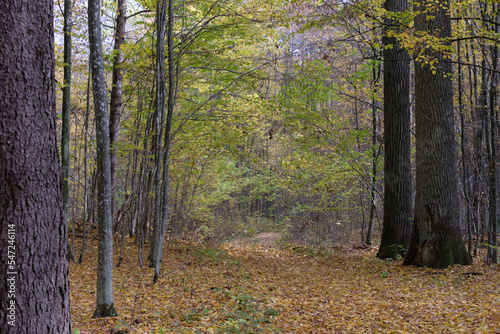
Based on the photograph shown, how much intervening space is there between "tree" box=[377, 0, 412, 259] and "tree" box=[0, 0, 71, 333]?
787 cm

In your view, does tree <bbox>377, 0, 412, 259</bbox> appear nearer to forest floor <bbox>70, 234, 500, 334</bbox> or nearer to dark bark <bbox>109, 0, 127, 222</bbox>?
forest floor <bbox>70, 234, 500, 334</bbox>

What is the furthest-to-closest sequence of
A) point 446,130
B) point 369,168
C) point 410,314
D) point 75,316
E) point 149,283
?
point 369,168 < point 446,130 < point 149,283 < point 410,314 < point 75,316

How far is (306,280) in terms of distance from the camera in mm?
7223

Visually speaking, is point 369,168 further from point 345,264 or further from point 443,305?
point 443,305

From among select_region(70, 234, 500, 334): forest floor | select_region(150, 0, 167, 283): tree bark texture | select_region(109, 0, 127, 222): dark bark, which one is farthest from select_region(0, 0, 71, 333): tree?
select_region(109, 0, 127, 222): dark bark

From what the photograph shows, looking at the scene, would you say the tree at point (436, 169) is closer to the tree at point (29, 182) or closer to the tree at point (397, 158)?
the tree at point (397, 158)

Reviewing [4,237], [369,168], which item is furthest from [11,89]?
[369,168]

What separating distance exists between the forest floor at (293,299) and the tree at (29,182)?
55.9 inches

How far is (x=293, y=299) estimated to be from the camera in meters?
5.61

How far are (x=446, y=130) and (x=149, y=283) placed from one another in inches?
263

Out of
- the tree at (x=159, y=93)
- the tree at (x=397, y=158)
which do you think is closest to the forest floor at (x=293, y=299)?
the tree at (x=397, y=158)

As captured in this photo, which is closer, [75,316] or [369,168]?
[75,316]

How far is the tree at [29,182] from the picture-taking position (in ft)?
6.04

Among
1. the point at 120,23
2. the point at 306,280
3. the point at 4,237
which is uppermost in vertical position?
the point at 120,23
